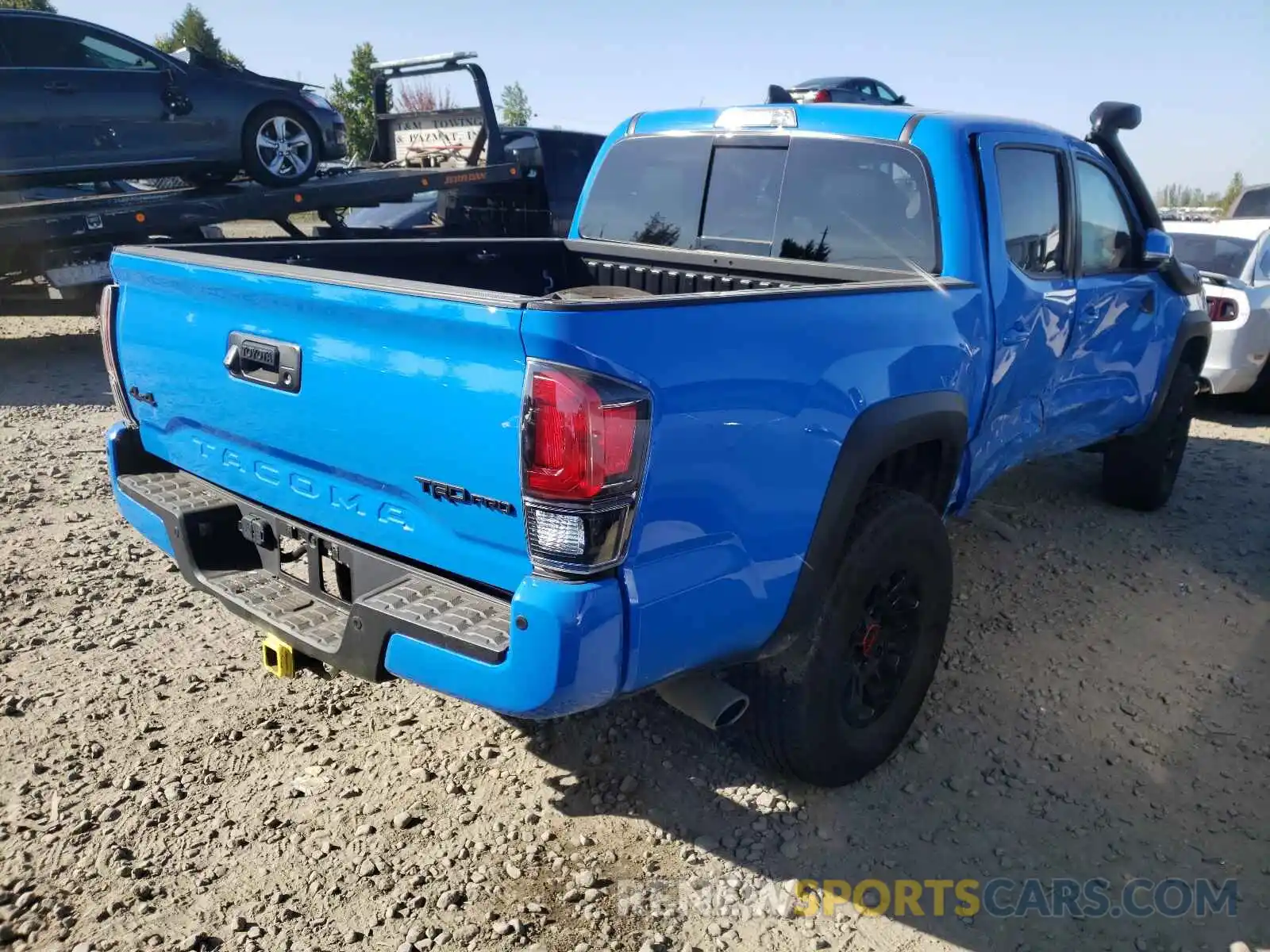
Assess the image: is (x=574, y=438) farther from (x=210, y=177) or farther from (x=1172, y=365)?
(x=210, y=177)

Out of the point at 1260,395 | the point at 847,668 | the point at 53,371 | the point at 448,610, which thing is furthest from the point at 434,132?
the point at 448,610

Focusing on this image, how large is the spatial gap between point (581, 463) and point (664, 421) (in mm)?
215

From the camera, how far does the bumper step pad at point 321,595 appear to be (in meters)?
2.17

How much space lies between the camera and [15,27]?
787cm

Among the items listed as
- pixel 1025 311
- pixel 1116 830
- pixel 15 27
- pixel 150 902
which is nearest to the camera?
pixel 150 902

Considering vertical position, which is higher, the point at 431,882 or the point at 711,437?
the point at 711,437

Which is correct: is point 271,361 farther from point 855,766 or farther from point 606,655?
point 855,766

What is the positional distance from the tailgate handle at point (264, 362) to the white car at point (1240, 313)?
662 cm

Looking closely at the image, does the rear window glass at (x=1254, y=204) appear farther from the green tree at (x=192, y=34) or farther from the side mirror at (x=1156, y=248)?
the green tree at (x=192, y=34)

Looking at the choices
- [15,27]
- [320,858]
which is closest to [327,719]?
[320,858]

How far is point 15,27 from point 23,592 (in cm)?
625

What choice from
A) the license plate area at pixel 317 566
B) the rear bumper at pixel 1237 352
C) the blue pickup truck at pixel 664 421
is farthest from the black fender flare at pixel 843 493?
the rear bumper at pixel 1237 352

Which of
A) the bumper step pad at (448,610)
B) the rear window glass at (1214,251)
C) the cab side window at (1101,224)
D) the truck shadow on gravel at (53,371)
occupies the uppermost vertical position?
the cab side window at (1101,224)

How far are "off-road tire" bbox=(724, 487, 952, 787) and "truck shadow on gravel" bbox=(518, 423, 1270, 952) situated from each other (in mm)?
179
